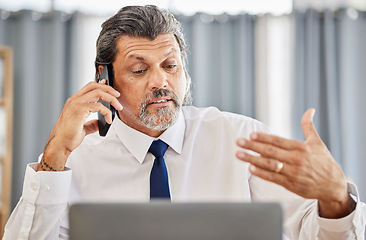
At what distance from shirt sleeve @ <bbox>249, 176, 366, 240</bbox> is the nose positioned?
0.46 metres

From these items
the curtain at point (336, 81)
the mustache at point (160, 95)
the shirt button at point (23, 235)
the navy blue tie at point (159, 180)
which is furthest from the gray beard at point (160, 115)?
the curtain at point (336, 81)

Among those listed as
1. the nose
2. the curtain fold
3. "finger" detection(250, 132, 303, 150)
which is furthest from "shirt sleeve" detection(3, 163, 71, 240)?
the curtain fold

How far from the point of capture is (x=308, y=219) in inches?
53.9

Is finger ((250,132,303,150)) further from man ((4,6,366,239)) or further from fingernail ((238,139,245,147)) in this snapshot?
man ((4,6,366,239))

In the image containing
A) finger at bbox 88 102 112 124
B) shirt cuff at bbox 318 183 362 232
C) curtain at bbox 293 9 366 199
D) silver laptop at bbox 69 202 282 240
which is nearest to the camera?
silver laptop at bbox 69 202 282 240

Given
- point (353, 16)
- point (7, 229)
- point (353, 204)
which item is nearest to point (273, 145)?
point (353, 204)

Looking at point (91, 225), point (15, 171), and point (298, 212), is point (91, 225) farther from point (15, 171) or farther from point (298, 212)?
point (15, 171)

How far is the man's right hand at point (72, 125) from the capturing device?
1.43 meters

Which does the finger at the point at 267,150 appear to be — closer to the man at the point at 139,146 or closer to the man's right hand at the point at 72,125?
the man at the point at 139,146

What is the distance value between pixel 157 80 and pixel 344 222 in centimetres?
80

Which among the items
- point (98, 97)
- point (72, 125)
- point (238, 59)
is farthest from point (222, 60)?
point (72, 125)

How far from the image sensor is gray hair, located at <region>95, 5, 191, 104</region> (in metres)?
1.72

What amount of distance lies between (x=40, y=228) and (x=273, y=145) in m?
0.79

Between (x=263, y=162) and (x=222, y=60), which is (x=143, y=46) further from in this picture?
(x=222, y=60)
